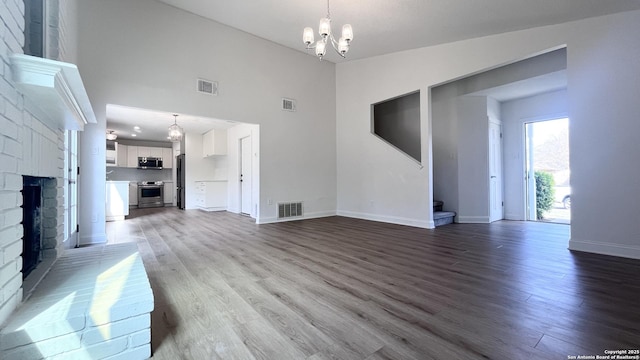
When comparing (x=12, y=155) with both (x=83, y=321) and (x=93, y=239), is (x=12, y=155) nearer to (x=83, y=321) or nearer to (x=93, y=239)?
(x=83, y=321)

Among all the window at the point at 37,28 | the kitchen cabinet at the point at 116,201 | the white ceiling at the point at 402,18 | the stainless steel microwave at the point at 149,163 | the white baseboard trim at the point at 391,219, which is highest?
the white ceiling at the point at 402,18

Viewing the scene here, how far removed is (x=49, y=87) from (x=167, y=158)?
32.7 ft

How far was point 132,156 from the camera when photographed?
9430 mm

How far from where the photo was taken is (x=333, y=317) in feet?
5.77

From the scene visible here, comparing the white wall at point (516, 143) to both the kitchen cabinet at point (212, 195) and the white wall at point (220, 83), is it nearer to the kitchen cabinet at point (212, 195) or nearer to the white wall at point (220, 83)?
the white wall at point (220, 83)

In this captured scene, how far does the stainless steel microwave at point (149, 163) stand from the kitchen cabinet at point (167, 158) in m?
0.18

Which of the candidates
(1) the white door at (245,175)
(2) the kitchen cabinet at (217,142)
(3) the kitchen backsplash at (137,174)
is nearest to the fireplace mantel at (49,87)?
(1) the white door at (245,175)

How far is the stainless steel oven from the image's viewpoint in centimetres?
920

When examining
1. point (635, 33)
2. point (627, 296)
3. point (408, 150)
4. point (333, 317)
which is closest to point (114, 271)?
point (333, 317)

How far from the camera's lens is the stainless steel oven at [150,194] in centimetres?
920

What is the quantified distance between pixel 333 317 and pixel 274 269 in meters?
1.10

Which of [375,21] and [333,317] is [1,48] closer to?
[333,317]

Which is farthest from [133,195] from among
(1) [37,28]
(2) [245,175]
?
(1) [37,28]

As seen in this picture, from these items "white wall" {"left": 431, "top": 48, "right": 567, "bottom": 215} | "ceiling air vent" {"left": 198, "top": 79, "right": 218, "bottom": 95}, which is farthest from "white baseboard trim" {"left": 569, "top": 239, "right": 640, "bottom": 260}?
"ceiling air vent" {"left": 198, "top": 79, "right": 218, "bottom": 95}
